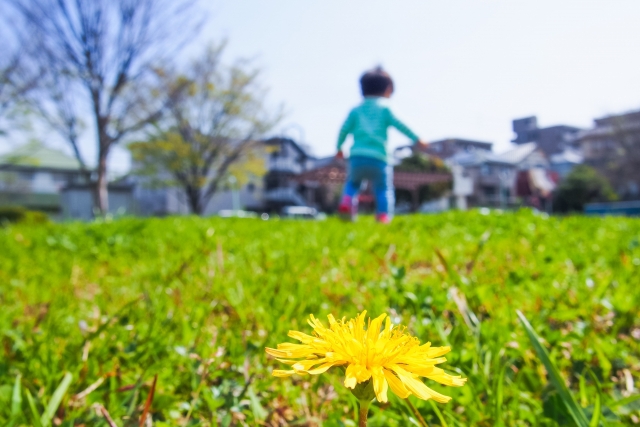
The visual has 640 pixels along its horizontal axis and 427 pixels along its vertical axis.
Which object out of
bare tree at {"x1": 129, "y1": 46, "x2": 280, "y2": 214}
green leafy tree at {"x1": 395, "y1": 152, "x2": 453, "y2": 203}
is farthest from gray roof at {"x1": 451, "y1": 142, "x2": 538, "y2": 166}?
bare tree at {"x1": 129, "y1": 46, "x2": 280, "y2": 214}

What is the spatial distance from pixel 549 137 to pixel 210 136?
5009cm

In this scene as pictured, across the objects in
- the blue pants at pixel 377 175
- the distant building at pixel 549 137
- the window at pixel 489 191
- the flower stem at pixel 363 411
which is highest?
the distant building at pixel 549 137

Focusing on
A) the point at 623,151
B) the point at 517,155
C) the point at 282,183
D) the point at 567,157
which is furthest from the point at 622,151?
the point at 567,157

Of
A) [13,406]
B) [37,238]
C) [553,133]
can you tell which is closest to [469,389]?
[13,406]

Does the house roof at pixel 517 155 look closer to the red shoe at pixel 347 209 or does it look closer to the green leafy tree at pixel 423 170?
the green leafy tree at pixel 423 170

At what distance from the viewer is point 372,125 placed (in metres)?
4.21

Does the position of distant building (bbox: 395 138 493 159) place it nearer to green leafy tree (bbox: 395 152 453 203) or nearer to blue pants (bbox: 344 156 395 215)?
green leafy tree (bbox: 395 152 453 203)

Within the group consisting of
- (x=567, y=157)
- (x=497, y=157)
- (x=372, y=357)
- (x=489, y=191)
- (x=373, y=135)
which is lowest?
(x=372, y=357)

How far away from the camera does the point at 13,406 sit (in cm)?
60

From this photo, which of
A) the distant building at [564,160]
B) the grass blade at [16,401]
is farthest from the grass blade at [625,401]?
the distant building at [564,160]

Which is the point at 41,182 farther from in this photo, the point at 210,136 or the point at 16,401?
the point at 16,401

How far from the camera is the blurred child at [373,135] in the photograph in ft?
13.8

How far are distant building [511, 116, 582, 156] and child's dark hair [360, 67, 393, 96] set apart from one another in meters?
56.9

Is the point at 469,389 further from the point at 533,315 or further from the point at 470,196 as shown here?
the point at 470,196
